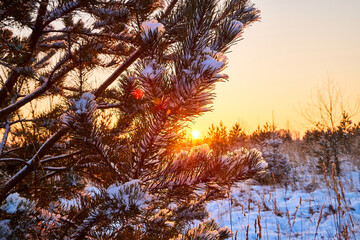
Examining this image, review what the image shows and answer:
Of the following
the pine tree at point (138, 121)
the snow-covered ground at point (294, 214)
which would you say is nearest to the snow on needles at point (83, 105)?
the pine tree at point (138, 121)

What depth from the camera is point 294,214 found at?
3.04m

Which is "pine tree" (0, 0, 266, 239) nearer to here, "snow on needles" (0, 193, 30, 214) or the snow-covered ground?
"snow on needles" (0, 193, 30, 214)

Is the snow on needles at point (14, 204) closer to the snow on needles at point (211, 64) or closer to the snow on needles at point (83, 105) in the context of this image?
the snow on needles at point (83, 105)

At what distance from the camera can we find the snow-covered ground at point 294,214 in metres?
3.32

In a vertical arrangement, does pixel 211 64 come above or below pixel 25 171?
above

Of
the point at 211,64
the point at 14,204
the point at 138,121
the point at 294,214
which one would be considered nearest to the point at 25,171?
the point at 14,204

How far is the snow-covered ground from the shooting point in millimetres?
3322

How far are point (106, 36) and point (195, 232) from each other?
1.71 metres

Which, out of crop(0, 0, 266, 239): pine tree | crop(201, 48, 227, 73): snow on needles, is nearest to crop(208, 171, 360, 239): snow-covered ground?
crop(0, 0, 266, 239): pine tree

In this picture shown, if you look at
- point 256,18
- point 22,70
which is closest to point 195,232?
point 256,18

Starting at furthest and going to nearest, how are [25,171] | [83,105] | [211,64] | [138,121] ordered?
[25,171], [138,121], [83,105], [211,64]

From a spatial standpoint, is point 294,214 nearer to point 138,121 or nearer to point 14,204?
point 138,121

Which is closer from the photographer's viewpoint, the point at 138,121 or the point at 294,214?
the point at 138,121

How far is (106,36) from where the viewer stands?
192cm
